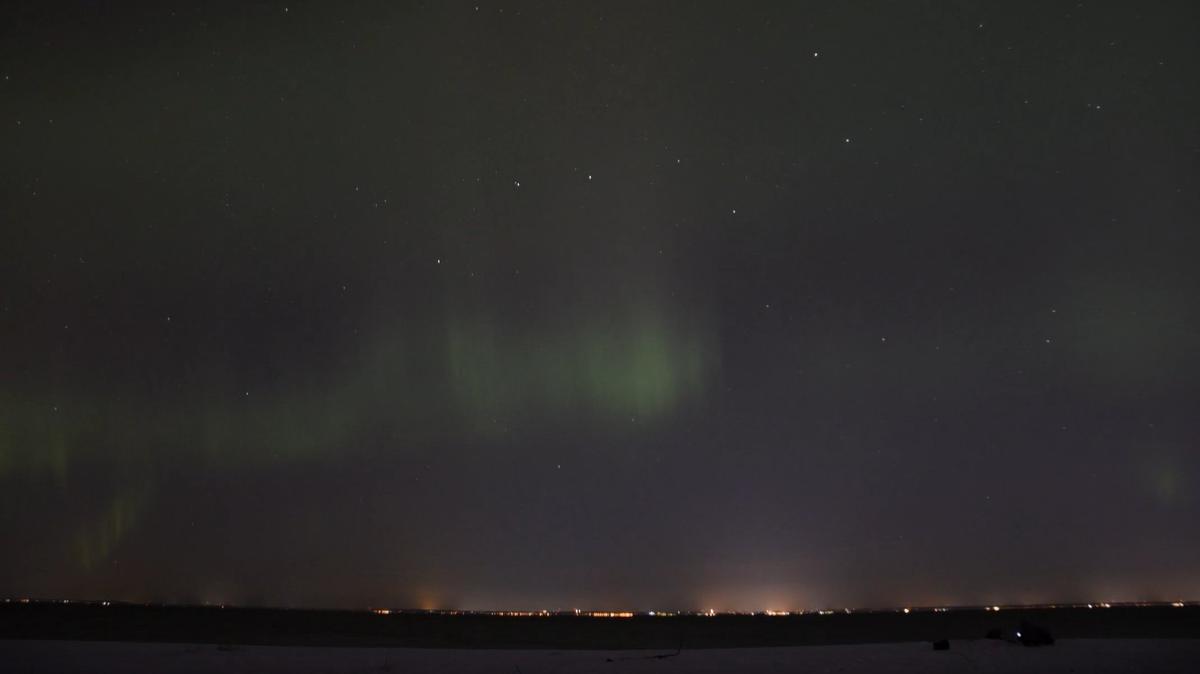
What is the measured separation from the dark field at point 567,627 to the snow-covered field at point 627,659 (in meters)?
0.07

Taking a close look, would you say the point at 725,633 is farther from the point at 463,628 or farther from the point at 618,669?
the point at 463,628

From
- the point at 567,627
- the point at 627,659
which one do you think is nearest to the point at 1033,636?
the point at 627,659

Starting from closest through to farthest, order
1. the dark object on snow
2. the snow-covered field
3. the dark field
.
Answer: the snow-covered field
the dark object on snow
the dark field

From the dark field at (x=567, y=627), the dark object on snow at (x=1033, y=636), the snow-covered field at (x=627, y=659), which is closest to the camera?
the snow-covered field at (x=627, y=659)

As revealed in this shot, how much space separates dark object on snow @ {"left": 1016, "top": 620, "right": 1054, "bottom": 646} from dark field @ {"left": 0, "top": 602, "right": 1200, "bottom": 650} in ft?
0.21

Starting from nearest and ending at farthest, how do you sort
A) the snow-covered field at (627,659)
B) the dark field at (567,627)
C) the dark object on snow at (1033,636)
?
the snow-covered field at (627,659) < the dark object on snow at (1033,636) < the dark field at (567,627)

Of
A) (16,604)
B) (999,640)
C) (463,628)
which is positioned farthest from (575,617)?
(16,604)

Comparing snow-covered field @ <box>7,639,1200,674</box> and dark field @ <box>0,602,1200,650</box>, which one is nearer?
snow-covered field @ <box>7,639,1200,674</box>

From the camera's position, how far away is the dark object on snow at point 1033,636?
8.08 feet

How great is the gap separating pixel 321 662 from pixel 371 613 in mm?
388

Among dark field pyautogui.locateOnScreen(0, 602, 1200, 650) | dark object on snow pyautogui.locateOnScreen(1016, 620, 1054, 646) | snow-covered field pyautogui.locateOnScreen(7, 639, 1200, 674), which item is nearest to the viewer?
snow-covered field pyautogui.locateOnScreen(7, 639, 1200, 674)

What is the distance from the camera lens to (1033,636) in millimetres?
2469

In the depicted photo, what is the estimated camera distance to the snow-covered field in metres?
2.31

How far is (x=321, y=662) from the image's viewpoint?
2.50 m
